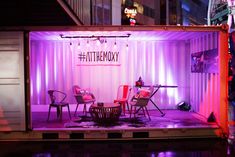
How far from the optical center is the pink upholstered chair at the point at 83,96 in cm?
974

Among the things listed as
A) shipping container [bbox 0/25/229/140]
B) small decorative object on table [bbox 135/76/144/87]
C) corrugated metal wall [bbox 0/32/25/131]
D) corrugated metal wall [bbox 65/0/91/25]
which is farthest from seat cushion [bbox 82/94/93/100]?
corrugated metal wall [bbox 0/32/25/131]

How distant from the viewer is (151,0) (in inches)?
1706

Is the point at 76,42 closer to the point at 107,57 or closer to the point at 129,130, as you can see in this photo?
the point at 107,57

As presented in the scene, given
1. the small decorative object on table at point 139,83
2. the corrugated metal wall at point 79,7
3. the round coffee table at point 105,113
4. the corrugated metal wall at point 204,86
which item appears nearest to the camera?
the corrugated metal wall at point 79,7

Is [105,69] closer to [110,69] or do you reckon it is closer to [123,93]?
[110,69]

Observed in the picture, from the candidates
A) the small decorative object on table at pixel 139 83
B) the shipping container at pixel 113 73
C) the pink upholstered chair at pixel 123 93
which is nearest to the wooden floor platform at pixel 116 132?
the shipping container at pixel 113 73

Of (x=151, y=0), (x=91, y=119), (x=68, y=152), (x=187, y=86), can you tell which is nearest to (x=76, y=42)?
(x=91, y=119)

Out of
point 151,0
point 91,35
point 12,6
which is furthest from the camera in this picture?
point 151,0

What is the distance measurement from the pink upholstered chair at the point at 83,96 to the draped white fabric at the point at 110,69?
0.76 m

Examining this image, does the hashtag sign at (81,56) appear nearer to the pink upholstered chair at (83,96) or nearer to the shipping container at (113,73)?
the shipping container at (113,73)

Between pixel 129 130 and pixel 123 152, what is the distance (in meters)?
1.14

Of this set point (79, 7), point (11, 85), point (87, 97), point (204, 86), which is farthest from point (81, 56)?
point (204, 86)

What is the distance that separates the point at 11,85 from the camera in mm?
8008

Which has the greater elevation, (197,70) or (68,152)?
(197,70)
